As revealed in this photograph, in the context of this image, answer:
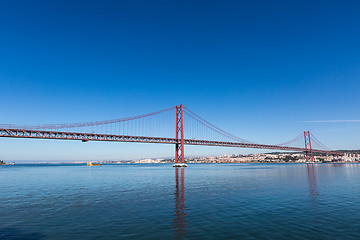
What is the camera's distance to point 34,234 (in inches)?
353

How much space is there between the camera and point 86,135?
71.4 m

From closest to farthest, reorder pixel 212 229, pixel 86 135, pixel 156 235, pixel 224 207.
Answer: pixel 156 235
pixel 212 229
pixel 224 207
pixel 86 135

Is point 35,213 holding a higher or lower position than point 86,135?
lower

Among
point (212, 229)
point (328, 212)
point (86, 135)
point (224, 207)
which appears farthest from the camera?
point (86, 135)

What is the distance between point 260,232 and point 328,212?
579 centimetres

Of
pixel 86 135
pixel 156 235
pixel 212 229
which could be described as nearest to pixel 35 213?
pixel 156 235

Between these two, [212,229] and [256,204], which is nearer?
[212,229]

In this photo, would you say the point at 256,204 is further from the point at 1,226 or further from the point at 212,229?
the point at 1,226

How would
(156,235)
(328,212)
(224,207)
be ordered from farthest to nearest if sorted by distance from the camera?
(224,207) → (328,212) → (156,235)

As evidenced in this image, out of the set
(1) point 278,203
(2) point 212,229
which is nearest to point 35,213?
(2) point 212,229

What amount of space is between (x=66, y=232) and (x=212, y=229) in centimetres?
601

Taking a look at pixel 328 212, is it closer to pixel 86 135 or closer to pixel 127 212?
pixel 127 212

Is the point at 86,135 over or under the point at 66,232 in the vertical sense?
over

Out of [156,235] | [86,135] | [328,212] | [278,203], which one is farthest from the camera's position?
[86,135]
